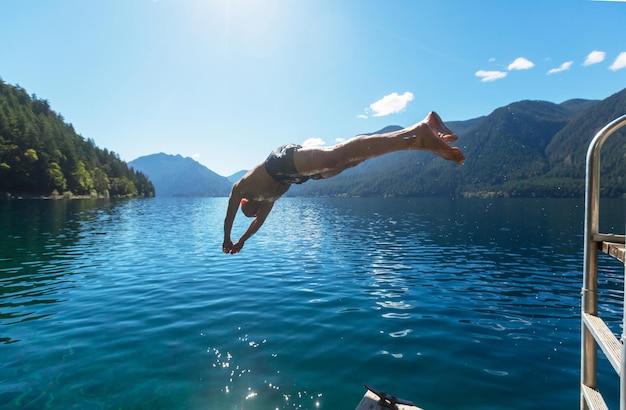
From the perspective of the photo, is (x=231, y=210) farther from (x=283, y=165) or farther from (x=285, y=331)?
(x=285, y=331)

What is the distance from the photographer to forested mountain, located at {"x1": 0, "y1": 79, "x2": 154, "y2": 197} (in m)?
96.1

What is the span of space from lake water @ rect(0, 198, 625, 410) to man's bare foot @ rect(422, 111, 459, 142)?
5.86m

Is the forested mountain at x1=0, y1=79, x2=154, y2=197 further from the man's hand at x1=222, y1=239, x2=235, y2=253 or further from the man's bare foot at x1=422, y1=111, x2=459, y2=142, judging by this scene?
the man's bare foot at x1=422, y1=111, x2=459, y2=142

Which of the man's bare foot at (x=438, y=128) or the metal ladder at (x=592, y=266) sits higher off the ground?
the man's bare foot at (x=438, y=128)

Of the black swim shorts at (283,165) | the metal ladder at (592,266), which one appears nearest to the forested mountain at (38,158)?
the black swim shorts at (283,165)

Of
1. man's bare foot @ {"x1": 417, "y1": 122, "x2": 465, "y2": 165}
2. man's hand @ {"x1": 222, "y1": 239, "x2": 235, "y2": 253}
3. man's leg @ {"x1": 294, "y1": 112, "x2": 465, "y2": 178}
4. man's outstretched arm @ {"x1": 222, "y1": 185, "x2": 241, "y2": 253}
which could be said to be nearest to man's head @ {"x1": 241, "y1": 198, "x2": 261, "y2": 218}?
man's outstretched arm @ {"x1": 222, "y1": 185, "x2": 241, "y2": 253}

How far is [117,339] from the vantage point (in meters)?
10.1

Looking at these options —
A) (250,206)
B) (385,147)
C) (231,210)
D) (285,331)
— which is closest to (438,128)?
(385,147)

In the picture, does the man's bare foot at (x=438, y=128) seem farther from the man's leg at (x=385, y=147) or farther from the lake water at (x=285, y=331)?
the lake water at (x=285, y=331)

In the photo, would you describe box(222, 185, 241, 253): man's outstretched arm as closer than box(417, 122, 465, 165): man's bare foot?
No

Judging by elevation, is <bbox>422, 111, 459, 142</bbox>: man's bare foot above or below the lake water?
above

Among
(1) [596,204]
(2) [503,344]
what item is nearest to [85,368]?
(1) [596,204]

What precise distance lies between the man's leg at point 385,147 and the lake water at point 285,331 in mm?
5244

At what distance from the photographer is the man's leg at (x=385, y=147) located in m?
4.28
